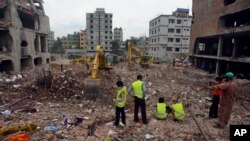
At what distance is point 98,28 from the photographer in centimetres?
6106

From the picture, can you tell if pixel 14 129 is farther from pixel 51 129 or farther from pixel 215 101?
pixel 215 101

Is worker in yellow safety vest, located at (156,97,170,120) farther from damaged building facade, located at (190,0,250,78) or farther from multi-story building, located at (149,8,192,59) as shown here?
multi-story building, located at (149,8,192,59)

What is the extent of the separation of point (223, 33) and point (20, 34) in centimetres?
2032

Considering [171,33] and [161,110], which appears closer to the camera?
[161,110]

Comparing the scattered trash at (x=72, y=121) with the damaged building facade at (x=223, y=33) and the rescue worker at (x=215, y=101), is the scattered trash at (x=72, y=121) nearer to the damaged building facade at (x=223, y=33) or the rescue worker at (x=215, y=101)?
the rescue worker at (x=215, y=101)

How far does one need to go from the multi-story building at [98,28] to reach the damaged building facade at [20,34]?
33.1 meters

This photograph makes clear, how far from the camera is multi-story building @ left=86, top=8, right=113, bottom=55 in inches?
2395

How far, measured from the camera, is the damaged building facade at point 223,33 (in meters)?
18.8

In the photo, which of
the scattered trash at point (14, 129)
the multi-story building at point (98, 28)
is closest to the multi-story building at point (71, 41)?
the multi-story building at point (98, 28)

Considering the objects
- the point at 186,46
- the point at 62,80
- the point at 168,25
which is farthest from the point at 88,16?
the point at 62,80

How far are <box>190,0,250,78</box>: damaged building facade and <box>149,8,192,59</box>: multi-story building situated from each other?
708 inches

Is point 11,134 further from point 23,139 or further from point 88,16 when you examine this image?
point 88,16


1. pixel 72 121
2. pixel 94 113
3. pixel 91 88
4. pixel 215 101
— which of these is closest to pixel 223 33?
pixel 215 101

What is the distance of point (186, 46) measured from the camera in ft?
163
